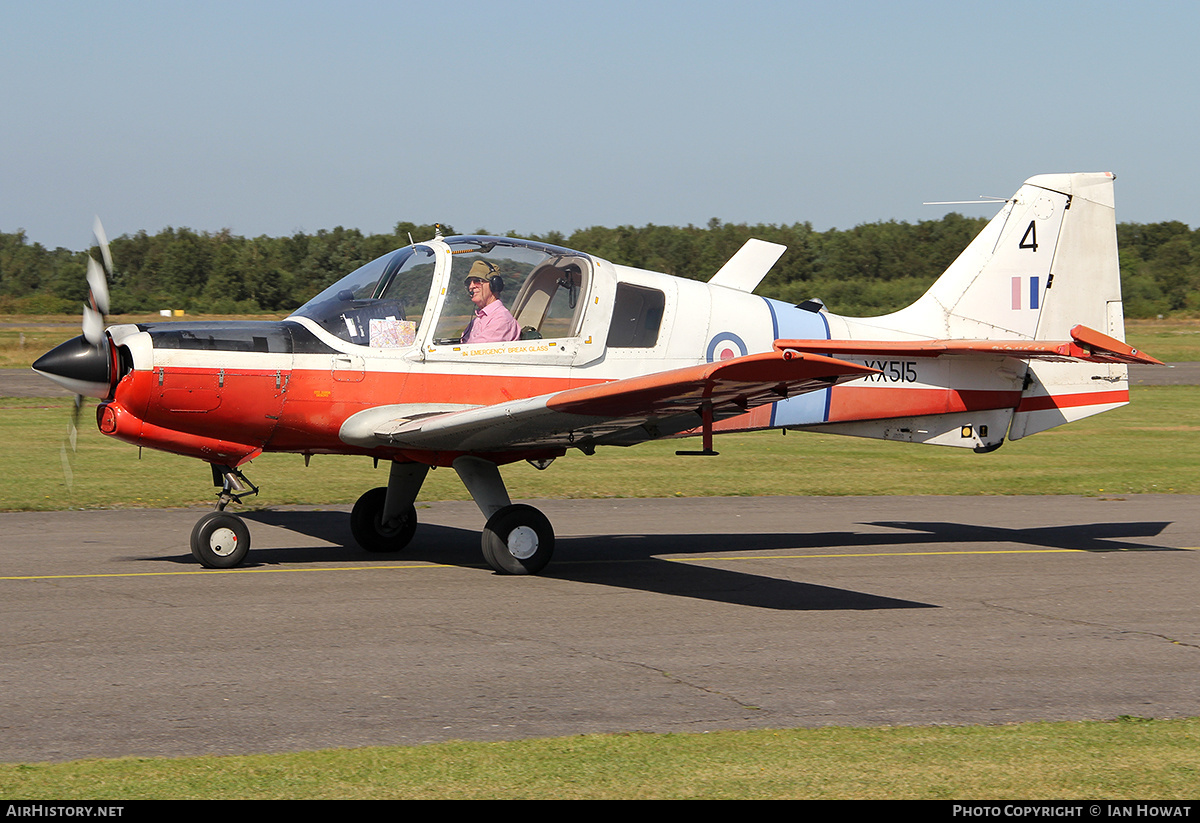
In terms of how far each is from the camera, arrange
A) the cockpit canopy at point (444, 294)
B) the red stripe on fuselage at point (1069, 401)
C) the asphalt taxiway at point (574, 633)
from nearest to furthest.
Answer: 1. the asphalt taxiway at point (574, 633)
2. the cockpit canopy at point (444, 294)
3. the red stripe on fuselage at point (1069, 401)

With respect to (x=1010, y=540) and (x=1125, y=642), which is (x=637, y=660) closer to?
(x=1125, y=642)

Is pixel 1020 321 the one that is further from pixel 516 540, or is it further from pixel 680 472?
pixel 680 472

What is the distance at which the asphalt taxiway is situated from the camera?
5773mm

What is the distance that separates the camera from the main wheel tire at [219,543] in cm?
959

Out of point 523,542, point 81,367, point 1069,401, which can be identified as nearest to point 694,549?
point 523,542

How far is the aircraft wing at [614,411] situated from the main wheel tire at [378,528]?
1.56 metres

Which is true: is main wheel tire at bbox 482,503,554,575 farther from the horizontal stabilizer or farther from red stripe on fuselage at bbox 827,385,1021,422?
the horizontal stabilizer

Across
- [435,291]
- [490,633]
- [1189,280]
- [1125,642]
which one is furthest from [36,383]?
[1189,280]

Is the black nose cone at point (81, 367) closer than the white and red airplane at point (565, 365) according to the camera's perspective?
Yes

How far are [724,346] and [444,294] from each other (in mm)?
2687

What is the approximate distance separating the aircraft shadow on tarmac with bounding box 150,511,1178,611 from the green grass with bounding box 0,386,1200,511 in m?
2.63

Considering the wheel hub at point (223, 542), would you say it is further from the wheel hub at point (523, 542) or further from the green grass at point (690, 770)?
the green grass at point (690, 770)

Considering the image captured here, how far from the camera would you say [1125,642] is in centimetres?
760

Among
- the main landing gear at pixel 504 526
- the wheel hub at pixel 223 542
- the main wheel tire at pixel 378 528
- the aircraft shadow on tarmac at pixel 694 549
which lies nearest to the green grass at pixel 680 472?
the aircraft shadow on tarmac at pixel 694 549
